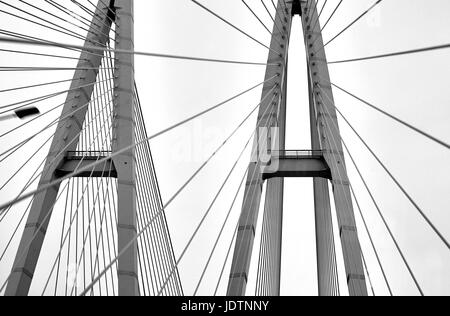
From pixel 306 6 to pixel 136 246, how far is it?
8020 mm

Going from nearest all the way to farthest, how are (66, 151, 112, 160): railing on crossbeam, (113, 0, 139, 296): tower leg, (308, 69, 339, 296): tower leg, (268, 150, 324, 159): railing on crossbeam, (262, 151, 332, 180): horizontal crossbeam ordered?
(113, 0, 139, 296): tower leg → (66, 151, 112, 160): railing on crossbeam → (262, 151, 332, 180): horizontal crossbeam → (268, 150, 324, 159): railing on crossbeam → (308, 69, 339, 296): tower leg

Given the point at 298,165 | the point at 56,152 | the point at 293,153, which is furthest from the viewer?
the point at 293,153

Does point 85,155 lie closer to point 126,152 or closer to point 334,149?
point 126,152

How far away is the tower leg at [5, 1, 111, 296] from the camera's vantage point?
37.6ft

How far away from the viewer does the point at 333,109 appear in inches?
546

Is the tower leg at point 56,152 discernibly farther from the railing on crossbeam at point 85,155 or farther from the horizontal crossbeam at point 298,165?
the horizontal crossbeam at point 298,165

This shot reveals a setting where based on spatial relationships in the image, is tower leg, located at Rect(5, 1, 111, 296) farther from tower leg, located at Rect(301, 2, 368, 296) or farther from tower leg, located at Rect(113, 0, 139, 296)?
tower leg, located at Rect(301, 2, 368, 296)

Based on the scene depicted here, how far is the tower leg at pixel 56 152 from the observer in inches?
452

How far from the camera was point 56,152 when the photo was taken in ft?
41.7

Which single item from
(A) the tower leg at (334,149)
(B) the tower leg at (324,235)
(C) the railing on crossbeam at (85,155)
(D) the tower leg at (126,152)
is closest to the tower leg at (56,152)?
(C) the railing on crossbeam at (85,155)

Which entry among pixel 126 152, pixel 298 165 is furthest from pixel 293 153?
pixel 126 152

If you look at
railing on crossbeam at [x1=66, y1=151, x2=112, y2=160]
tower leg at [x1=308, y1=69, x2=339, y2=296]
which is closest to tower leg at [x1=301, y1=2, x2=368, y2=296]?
tower leg at [x1=308, y1=69, x2=339, y2=296]
